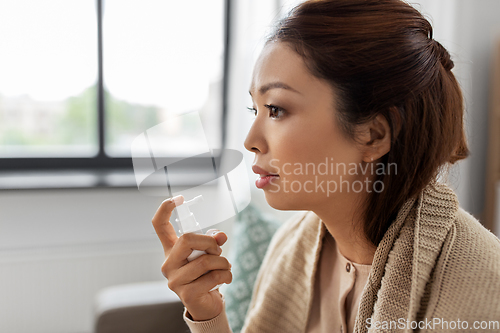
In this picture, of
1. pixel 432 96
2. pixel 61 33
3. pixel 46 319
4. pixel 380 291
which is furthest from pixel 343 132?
pixel 61 33

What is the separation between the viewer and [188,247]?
776 mm

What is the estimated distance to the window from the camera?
2082mm

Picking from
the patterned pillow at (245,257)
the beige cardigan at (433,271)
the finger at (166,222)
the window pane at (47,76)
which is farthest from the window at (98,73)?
the beige cardigan at (433,271)

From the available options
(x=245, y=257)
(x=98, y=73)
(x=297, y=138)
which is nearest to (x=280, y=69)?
(x=297, y=138)

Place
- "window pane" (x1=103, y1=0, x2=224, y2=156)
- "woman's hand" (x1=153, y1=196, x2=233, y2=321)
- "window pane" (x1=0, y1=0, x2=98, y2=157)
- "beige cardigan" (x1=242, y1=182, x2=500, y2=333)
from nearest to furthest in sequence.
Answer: "beige cardigan" (x1=242, y1=182, x2=500, y2=333)
"woman's hand" (x1=153, y1=196, x2=233, y2=321)
"window pane" (x1=0, y1=0, x2=98, y2=157)
"window pane" (x1=103, y1=0, x2=224, y2=156)

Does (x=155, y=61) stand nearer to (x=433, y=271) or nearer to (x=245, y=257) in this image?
(x=245, y=257)

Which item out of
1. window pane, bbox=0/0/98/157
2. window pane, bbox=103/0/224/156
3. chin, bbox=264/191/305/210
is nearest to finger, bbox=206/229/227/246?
chin, bbox=264/191/305/210

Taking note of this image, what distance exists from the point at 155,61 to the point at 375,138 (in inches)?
68.6

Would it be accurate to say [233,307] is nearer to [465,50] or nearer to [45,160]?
[45,160]

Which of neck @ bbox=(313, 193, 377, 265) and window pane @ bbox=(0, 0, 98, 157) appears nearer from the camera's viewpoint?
neck @ bbox=(313, 193, 377, 265)

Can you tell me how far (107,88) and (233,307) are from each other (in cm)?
144

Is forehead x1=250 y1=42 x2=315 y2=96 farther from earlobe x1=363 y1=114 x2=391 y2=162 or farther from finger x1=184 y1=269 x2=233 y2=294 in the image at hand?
finger x1=184 y1=269 x2=233 y2=294

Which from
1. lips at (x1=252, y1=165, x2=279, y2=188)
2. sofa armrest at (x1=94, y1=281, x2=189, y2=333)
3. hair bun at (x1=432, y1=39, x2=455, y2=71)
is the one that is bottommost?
sofa armrest at (x1=94, y1=281, x2=189, y2=333)

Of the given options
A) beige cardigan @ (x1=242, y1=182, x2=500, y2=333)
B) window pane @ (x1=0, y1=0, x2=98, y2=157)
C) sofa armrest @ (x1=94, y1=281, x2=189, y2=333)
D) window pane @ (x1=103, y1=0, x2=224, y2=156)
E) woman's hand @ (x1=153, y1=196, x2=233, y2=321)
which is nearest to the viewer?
beige cardigan @ (x1=242, y1=182, x2=500, y2=333)
